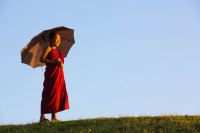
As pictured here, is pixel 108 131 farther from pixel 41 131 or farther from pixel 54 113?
pixel 54 113

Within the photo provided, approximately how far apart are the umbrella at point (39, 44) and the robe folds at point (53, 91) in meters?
0.67

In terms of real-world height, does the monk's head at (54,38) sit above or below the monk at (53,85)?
above

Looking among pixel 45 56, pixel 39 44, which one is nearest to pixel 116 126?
pixel 45 56

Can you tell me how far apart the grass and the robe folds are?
71cm

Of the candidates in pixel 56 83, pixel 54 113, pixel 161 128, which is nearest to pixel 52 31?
pixel 56 83

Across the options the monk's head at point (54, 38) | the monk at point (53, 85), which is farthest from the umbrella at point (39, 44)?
the monk at point (53, 85)

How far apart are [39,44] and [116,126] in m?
4.27

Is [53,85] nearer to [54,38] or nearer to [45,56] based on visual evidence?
[45,56]

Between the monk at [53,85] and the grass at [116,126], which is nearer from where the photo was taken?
the grass at [116,126]

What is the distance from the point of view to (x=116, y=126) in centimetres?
609

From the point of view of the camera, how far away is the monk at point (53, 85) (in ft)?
24.7

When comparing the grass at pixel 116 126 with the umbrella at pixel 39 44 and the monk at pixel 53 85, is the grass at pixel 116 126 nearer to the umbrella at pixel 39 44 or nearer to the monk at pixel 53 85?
the monk at pixel 53 85

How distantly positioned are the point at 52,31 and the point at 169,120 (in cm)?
487

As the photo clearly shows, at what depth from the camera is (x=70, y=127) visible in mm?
6480
